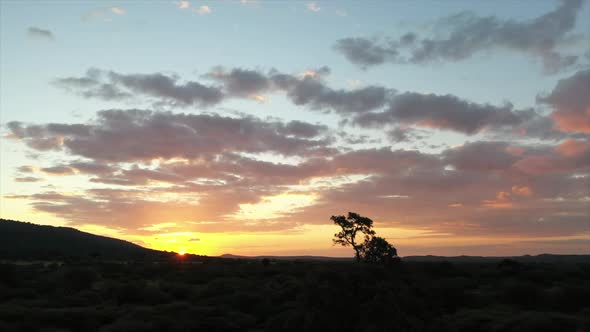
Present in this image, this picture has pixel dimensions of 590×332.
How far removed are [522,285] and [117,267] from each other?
42.9 m

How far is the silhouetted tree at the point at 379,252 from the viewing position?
45.4 m

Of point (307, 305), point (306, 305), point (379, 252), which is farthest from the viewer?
point (379, 252)

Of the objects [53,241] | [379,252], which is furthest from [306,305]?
[53,241]

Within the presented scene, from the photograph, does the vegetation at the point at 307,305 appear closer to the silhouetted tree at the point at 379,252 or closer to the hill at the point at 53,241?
the silhouetted tree at the point at 379,252

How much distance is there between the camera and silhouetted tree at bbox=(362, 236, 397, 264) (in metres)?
45.4

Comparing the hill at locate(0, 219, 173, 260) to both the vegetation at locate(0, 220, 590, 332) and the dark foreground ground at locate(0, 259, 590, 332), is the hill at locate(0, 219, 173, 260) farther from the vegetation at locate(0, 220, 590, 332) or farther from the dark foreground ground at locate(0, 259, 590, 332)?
the dark foreground ground at locate(0, 259, 590, 332)

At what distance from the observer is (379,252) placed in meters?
46.1

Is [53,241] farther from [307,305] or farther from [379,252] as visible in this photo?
[307,305]

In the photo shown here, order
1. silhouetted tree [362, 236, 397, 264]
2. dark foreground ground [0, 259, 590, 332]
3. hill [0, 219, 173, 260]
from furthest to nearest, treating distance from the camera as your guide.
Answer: hill [0, 219, 173, 260], silhouetted tree [362, 236, 397, 264], dark foreground ground [0, 259, 590, 332]

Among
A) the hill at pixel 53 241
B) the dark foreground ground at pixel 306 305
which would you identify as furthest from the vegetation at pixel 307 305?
the hill at pixel 53 241

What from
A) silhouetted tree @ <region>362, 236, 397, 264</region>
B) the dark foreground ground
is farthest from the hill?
the dark foreground ground

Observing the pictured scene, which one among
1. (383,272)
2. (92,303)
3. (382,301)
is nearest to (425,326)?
(382,301)

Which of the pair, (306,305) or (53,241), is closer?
(306,305)

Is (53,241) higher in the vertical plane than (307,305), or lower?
higher
